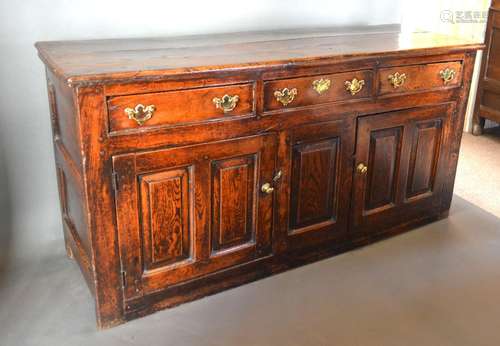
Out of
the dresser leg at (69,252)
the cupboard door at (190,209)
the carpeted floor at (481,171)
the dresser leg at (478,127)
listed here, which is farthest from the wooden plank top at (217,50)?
the dresser leg at (478,127)

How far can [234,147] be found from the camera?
5.47 feet

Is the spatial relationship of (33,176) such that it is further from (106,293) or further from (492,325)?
(492,325)

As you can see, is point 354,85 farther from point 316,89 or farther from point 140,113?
point 140,113

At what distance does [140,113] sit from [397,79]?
38.7 inches

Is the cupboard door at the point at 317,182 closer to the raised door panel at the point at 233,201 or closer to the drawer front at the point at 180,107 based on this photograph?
the raised door panel at the point at 233,201

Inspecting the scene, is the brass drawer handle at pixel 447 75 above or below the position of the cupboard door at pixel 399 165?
above

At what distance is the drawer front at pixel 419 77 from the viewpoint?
1907 millimetres

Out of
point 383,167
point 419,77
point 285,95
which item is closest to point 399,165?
point 383,167

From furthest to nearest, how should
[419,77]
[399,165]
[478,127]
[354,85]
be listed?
[478,127], [399,165], [419,77], [354,85]

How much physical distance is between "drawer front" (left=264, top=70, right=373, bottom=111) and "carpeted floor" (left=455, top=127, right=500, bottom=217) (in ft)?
3.68

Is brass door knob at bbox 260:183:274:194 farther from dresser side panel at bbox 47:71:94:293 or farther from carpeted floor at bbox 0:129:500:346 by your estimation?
dresser side panel at bbox 47:71:94:293

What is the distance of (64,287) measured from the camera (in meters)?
1.86

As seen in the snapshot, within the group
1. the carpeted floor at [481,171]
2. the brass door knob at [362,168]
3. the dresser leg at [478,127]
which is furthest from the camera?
the dresser leg at [478,127]

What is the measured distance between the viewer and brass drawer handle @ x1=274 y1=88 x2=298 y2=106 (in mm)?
1684
